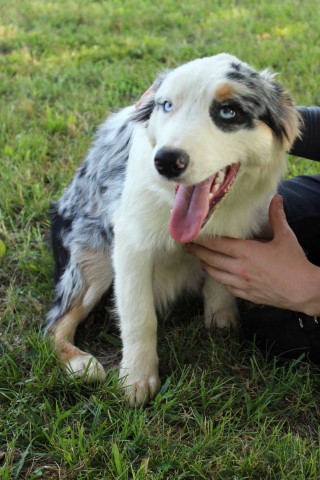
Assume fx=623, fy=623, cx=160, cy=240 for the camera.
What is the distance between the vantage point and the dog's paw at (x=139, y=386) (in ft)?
8.97

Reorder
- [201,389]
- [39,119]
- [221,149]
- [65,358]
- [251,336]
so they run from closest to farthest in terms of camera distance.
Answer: [221,149] < [201,389] < [65,358] < [251,336] < [39,119]

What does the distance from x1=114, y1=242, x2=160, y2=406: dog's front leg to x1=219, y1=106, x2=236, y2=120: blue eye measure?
74cm

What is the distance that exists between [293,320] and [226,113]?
117 cm

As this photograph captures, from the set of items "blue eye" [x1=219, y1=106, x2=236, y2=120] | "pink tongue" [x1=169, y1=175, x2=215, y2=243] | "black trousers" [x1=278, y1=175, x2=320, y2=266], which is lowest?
"black trousers" [x1=278, y1=175, x2=320, y2=266]

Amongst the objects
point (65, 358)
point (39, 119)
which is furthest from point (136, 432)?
point (39, 119)

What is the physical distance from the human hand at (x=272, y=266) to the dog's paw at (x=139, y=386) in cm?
58

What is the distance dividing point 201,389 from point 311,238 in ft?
3.54

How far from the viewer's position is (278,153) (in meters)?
2.66

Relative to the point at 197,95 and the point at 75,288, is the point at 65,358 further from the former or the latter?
the point at 197,95

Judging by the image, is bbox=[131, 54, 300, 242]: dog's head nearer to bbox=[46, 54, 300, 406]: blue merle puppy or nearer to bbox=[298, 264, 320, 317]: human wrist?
bbox=[46, 54, 300, 406]: blue merle puppy

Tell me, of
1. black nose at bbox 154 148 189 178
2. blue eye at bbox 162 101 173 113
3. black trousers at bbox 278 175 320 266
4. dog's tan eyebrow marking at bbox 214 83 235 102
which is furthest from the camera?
black trousers at bbox 278 175 320 266

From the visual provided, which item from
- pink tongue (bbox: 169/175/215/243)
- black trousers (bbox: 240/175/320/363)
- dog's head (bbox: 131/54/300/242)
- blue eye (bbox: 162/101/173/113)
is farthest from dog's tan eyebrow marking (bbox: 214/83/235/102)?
black trousers (bbox: 240/175/320/363)

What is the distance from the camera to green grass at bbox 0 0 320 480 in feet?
7.95

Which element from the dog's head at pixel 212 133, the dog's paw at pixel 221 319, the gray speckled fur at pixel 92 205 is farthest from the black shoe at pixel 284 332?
the gray speckled fur at pixel 92 205
